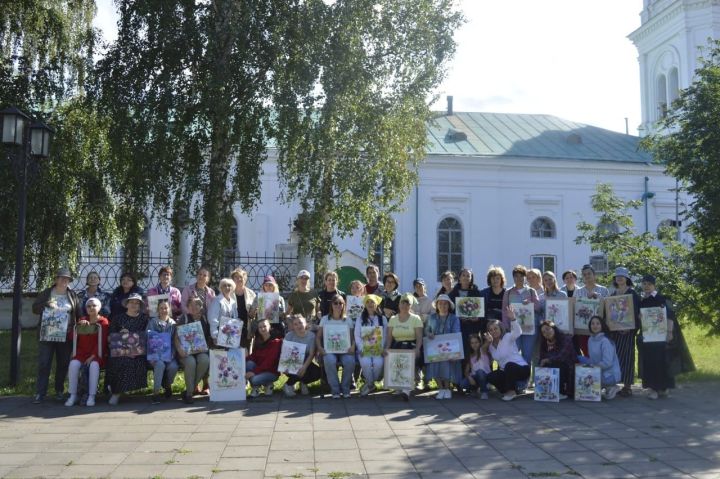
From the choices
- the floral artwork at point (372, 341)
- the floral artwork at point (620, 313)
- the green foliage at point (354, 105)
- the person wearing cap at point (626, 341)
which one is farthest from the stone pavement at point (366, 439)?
Result: the green foliage at point (354, 105)

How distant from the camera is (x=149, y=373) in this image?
11.4m

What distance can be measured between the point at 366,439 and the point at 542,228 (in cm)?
2576

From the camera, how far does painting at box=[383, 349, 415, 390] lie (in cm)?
968

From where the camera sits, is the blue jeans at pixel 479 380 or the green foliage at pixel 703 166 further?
the green foliage at pixel 703 166

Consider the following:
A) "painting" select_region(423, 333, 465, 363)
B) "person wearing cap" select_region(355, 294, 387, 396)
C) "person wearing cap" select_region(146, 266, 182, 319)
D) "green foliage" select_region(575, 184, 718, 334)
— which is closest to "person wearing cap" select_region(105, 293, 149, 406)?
"person wearing cap" select_region(146, 266, 182, 319)

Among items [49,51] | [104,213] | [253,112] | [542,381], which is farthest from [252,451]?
[49,51]

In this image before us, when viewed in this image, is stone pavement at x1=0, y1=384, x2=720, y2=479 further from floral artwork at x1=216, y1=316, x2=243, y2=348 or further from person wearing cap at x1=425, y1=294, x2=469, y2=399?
floral artwork at x1=216, y1=316, x2=243, y2=348

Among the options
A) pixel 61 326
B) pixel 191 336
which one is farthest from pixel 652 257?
pixel 61 326

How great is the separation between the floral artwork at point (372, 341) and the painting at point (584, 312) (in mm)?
2991

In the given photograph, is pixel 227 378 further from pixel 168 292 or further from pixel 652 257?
pixel 652 257

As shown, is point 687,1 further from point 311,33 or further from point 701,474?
point 701,474

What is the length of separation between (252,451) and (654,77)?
39140 mm

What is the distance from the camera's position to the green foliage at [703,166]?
12.0 metres

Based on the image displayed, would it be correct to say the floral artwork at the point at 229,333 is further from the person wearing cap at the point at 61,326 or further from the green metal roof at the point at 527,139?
the green metal roof at the point at 527,139
